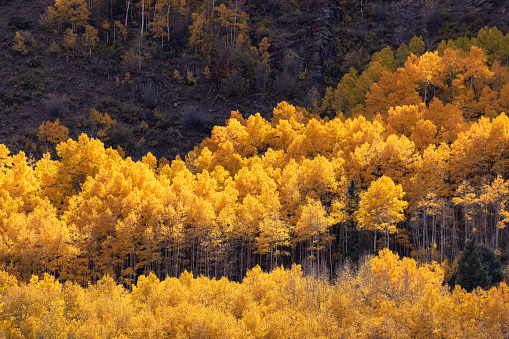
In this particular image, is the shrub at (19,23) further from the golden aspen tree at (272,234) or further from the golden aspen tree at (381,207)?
the golden aspen tree at (381,207)

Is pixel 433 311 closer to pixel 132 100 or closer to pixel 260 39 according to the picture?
pixel 132 100

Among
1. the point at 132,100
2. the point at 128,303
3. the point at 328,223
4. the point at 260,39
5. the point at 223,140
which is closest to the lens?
the point at 128,303

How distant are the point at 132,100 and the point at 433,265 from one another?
252ft

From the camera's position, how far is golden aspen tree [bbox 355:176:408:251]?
177 ft

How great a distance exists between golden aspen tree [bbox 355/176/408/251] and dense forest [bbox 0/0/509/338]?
0.24 m

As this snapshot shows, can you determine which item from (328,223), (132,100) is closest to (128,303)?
(328,223)

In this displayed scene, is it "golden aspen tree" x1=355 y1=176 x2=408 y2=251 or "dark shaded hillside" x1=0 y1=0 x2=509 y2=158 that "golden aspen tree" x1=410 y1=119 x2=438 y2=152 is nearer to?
"golden aspen tree" x1=355 y1=176 x2=408 y2=251

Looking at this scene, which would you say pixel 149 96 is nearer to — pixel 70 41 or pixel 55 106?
pixel 55 106

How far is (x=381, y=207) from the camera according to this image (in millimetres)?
54469

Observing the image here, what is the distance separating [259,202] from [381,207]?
45.5 feet

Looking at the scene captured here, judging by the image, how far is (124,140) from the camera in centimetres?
9481

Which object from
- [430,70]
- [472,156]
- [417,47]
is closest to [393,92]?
[430,70]

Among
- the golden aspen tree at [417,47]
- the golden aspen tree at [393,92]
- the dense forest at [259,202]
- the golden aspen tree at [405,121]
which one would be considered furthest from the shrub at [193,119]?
the golden aspen tree at [417,47]

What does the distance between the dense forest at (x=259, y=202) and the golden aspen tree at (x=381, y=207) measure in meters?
0.24
